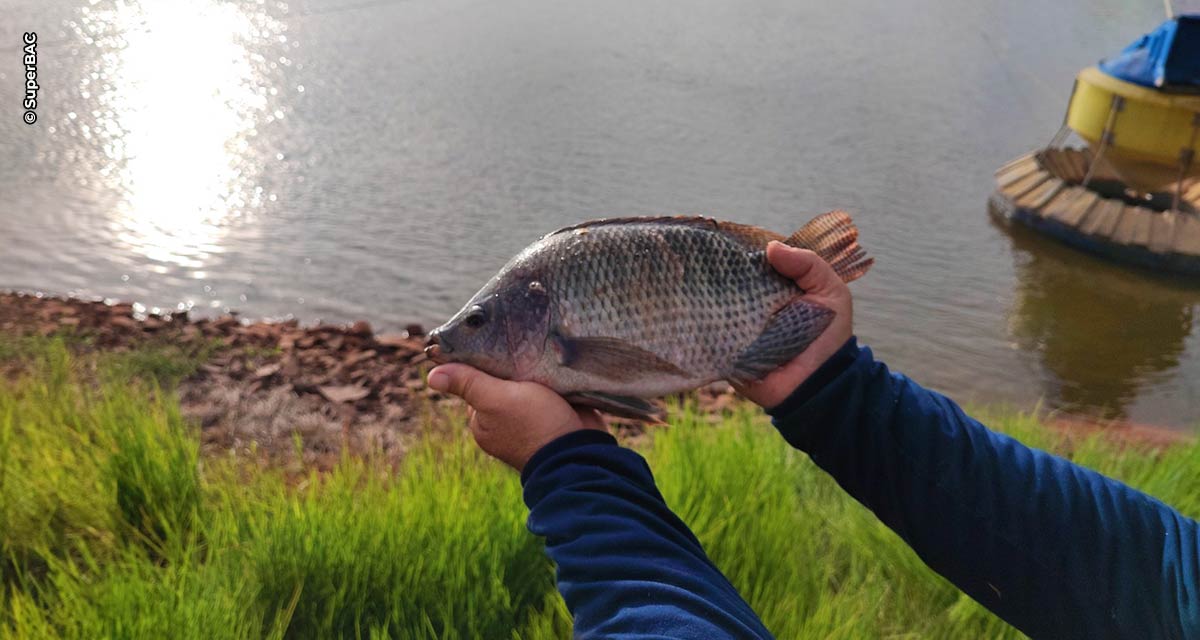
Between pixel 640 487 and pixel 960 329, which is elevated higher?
pixel 640 487

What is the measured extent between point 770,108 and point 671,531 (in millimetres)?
10019

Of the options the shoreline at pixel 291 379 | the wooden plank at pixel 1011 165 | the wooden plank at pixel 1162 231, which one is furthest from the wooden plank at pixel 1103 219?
the shoreline at pixel 291 379

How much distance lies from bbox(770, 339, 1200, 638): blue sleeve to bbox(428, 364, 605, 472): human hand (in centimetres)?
43

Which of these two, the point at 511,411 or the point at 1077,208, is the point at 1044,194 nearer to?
the point at 1077,208

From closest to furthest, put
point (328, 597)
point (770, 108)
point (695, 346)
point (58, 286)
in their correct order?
point (695, 346) → point (328, 597) → point (58, 286) → point (770, 108)

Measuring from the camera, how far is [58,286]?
260 inches

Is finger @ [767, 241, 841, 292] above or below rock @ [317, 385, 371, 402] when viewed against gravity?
above

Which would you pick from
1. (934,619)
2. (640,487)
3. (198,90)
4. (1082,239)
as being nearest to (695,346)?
(640,487)

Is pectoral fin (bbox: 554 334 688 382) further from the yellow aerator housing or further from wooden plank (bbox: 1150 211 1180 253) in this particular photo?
the yellow aerator housing

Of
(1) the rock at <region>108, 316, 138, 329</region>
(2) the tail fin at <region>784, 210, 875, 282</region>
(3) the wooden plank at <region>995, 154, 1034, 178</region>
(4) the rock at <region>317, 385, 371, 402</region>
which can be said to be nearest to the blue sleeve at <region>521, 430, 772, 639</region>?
(2) the tail fin at <region>784, 210, 875, 282</region>

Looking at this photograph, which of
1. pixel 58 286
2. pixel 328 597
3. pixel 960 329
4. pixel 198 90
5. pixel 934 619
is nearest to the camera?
pixel 328 597

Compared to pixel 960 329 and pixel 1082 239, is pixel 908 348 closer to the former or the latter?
pixel 960 329

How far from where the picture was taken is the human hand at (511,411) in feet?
5.74

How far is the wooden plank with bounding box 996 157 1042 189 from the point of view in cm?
976
